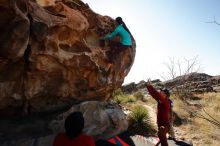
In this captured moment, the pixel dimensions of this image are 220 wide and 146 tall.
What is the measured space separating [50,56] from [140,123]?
5.23 metres

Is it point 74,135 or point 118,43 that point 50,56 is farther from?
point 74,135

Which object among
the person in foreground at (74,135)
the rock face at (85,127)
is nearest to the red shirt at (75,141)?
the person in foreground at (74,135)

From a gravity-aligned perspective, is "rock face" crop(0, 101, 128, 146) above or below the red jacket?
below

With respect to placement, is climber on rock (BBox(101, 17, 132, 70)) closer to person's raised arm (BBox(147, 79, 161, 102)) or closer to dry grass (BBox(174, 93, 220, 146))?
person's raised arm (BBox(147, 79, 161, 102))

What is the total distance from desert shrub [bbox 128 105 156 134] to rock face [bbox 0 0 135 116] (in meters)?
2.34

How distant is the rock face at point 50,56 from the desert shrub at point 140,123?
234 cm

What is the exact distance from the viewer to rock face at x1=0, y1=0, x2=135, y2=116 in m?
5.56

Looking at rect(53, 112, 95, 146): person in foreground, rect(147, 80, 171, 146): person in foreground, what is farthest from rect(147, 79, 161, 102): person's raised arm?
rect(53, 112, 95, 146): person in foreground

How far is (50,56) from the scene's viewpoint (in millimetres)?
6805

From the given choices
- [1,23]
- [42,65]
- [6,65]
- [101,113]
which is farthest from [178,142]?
[1,23]

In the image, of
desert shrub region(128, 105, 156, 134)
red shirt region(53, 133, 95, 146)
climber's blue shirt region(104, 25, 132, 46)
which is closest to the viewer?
red shirt region(53, 133, 95, 146)

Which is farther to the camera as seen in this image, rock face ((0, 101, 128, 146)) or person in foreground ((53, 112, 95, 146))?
rock face ((0, 101, 128, 146))

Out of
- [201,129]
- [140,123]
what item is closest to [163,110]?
[140,123]

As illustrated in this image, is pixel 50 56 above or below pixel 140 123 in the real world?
above
